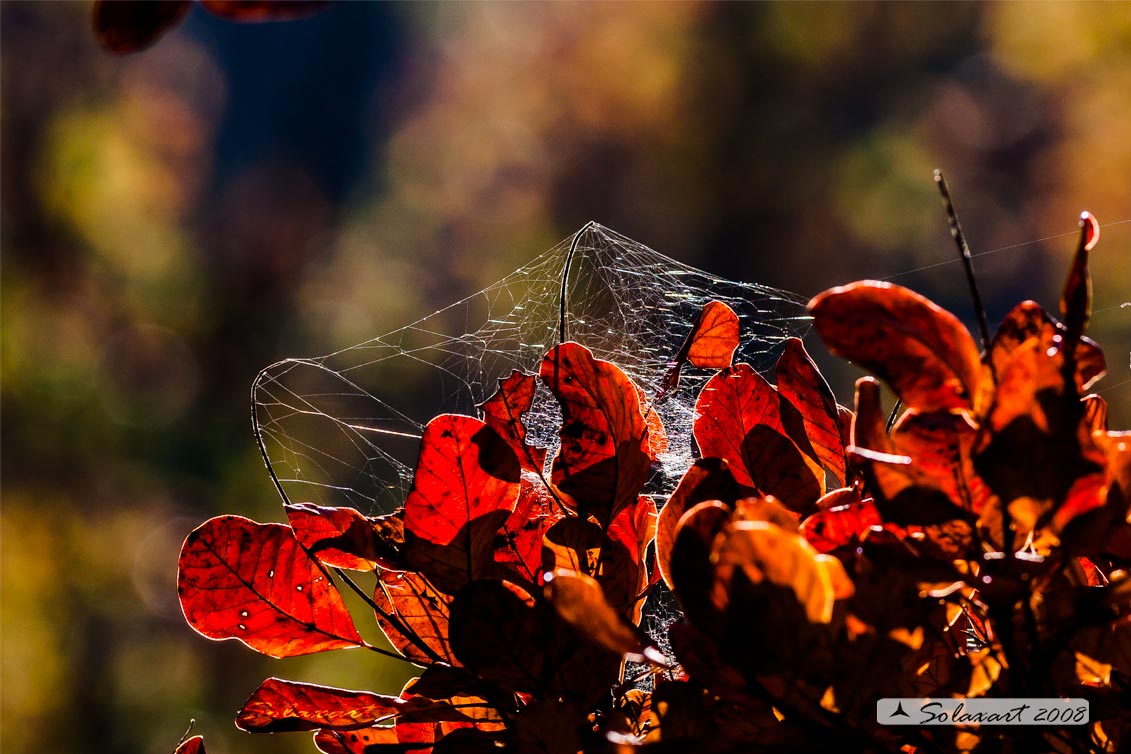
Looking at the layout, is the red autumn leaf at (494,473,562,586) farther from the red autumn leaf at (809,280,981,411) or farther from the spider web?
the red autumn leaf at (809,280,981,411)

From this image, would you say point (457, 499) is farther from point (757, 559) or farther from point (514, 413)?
point (757, 559)

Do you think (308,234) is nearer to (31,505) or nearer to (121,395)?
(121,395)

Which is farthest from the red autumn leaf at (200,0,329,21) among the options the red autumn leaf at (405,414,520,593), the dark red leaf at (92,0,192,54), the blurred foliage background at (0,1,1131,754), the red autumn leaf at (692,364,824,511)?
the blurred foliage background at (0,1,1131,754)

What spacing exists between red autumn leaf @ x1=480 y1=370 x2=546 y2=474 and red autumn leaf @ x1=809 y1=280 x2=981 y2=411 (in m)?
0.22

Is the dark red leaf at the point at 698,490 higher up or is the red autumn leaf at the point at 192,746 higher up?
the dark red leaf at the point at 698,490

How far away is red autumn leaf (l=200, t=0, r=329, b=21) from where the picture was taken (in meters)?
0.33

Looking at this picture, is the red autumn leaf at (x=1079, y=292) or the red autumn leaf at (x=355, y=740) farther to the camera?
the red autumn leaf at (x=355, y=740)

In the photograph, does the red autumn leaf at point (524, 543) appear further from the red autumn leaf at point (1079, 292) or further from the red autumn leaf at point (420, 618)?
the red autumn leaf at point (1079, 292)

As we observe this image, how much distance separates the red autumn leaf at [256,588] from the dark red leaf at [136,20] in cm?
25

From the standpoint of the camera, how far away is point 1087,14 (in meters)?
7.09

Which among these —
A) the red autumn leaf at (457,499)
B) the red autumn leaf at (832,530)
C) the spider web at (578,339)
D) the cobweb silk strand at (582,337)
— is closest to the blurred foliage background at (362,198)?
the spider web at (578,339)

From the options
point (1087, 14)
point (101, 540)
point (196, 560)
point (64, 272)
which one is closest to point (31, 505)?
point (101, 540)

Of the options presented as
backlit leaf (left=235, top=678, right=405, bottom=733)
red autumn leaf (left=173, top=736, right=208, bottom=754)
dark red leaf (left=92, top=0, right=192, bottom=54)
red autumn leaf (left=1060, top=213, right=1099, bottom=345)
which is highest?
dark red leaf (left=92, top=0, right=192, bottom=54)

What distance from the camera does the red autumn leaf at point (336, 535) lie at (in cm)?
44
